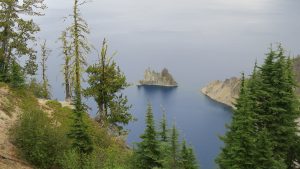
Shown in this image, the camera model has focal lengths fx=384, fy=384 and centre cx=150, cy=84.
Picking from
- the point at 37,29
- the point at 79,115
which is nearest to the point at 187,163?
the point at 79,115

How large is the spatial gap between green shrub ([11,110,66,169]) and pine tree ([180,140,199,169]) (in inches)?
381

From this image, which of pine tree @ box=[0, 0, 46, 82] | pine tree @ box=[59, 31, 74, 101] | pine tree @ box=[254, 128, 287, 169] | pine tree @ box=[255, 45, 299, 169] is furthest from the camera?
pine tree @ box=[59, 31, 74, 101]

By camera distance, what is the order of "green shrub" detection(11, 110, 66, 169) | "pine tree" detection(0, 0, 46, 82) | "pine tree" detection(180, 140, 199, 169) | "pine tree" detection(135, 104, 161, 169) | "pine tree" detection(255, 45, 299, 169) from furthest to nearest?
"pine tree" detection(0, 0, 46, 82) < "pine tree" detection(255, 45, 299, 169) < "green shrub" detection(11, 110, 66, 169) < "pine tree" detection(135, 104, 161, 169) < "pine tree" detection(180, 140, 199, 169)

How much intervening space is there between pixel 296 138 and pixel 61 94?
4264 inches

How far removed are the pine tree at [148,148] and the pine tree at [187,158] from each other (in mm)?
2098

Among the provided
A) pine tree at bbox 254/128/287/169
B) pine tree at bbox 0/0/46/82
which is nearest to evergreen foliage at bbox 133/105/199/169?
pine tree at bbox 254/128/287/169

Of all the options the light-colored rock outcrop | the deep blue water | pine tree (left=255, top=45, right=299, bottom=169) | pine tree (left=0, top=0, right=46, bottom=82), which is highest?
pine tree (left=0, top=0, right=46, bottom=82)

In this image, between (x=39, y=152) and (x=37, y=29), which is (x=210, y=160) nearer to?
(x=37, y=29)

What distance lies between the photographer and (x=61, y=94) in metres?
130

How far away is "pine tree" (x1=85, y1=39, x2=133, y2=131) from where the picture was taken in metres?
39.8

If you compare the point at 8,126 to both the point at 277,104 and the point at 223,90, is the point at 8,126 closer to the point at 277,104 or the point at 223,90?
the point at 277,104

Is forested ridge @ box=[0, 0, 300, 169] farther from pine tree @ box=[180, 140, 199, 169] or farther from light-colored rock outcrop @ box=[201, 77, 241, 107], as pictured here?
light-colored rock outcrop @ box=[201, 77, 241, 107]

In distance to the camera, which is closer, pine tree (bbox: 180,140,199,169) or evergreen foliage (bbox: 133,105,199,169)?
pine tree (bbox: 180,140,199,169)

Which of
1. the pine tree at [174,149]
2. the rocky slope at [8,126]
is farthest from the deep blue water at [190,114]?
the pine tree at [174,149]
